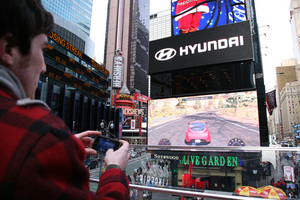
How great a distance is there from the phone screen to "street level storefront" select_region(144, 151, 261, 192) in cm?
140

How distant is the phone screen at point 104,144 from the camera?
4.44 ft

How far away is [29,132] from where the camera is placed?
0.46m

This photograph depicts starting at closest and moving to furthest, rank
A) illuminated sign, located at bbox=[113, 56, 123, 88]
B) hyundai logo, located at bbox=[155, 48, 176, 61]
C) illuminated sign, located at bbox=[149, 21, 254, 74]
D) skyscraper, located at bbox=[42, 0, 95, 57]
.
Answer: illuminated sign, located at bbox=[149, 21, 254, 74] < hyundai logo, located at bbox=[155, 48, 176, 61] < skyscraper, located at bbox=[42, 0, 95, 57] < illuminated sign, located at bbox=[113, 56, 123, 88]

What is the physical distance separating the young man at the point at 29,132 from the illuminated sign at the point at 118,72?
6390 cm

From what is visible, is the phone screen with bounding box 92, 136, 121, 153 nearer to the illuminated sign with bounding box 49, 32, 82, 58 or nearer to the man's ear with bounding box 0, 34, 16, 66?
the man's ear with bounding box 0, 34, 16, 66

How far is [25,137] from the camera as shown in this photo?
0.45 meters

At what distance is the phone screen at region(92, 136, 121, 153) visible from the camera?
1.35 meters

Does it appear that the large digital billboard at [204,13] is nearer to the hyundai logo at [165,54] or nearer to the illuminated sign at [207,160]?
the hyundai logo at [165,54]

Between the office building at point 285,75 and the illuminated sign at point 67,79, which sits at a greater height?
the office building at point 285,75

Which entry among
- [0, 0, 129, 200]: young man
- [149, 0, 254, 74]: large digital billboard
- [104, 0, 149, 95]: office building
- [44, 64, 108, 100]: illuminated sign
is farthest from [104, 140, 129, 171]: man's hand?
[104, 0, 149, 95]: office building

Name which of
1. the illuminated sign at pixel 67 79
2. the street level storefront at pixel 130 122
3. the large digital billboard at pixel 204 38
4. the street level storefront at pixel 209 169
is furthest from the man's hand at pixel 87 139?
the street level storefront at pixel 130 122

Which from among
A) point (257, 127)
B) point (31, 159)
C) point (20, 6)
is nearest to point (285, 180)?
point (31, 159)

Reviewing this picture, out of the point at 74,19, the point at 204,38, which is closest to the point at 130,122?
the point at 74,19

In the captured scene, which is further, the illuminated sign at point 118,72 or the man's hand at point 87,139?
the illuminated sign at point 118,72
